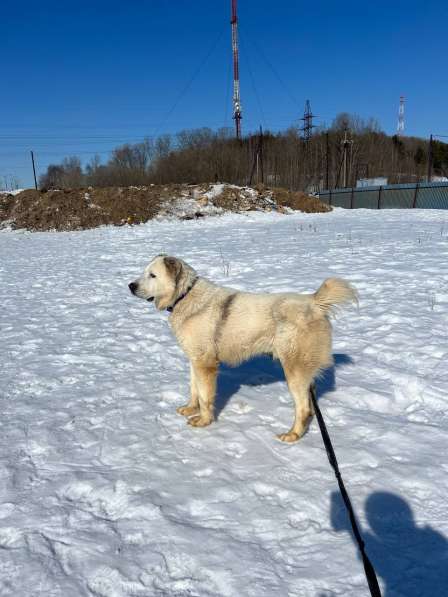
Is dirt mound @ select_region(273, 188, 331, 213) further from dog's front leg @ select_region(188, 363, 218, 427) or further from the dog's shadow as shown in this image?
dog's front leg @ select_region(188, 363, 218, 427)

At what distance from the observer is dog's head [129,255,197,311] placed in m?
3.90

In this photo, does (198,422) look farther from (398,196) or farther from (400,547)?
(398,196)

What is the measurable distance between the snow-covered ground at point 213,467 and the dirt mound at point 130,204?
1959 cm

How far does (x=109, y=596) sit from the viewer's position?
214 cm

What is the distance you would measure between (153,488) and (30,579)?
0.95 meters

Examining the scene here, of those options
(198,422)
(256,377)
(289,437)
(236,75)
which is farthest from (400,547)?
(236,75)

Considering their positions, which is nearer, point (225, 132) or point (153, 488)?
point (153, 488)

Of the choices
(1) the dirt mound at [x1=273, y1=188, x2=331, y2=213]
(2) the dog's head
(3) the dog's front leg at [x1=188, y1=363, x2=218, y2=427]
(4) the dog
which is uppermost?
(1) the dirt mound at [x1=273, y1=188, x2=331, y2=213]

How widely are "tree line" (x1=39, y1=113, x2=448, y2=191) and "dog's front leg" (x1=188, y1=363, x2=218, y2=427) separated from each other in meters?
37.7

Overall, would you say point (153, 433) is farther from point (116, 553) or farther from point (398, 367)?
point (398, 367)

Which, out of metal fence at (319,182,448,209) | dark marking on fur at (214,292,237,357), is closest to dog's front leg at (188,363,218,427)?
dark marking on fur at (214,292,237,357)

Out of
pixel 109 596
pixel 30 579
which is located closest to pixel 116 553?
pixel 109 596

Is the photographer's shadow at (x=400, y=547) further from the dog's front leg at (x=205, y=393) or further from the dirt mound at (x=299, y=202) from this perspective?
the dirt mound at (x=299, y=202)

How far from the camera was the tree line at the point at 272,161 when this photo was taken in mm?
49844
